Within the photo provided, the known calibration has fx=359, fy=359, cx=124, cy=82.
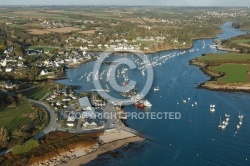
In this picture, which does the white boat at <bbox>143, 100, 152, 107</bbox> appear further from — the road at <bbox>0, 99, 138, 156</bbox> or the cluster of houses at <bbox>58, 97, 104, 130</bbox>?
the cluster of houses at <bbox>58, 97, 104, 130</bbox>

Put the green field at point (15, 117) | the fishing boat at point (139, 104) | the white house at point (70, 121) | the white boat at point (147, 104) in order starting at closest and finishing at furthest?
the green field at point (15, 117), the white house at point (70, 121), the fishing boat at point (139, 104), the white boat at point (147, 104)

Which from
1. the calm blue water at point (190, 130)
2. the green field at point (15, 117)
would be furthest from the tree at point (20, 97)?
the calm blue water at point (190, 130)

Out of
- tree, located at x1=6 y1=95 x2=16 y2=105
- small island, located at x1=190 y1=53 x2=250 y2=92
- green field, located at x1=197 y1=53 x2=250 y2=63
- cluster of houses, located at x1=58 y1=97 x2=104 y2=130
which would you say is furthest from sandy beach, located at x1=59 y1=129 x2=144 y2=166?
green field, located at x1=197 y1=53 x2=250 y2=63

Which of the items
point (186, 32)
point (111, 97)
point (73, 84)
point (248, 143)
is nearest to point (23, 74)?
point (73, 84)

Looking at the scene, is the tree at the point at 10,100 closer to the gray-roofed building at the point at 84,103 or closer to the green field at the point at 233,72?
the gray-roofed building at the point at 84,103

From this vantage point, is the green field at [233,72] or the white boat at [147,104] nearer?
the white boat at [147,104]

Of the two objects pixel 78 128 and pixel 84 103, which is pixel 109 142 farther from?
pixel 84 103
